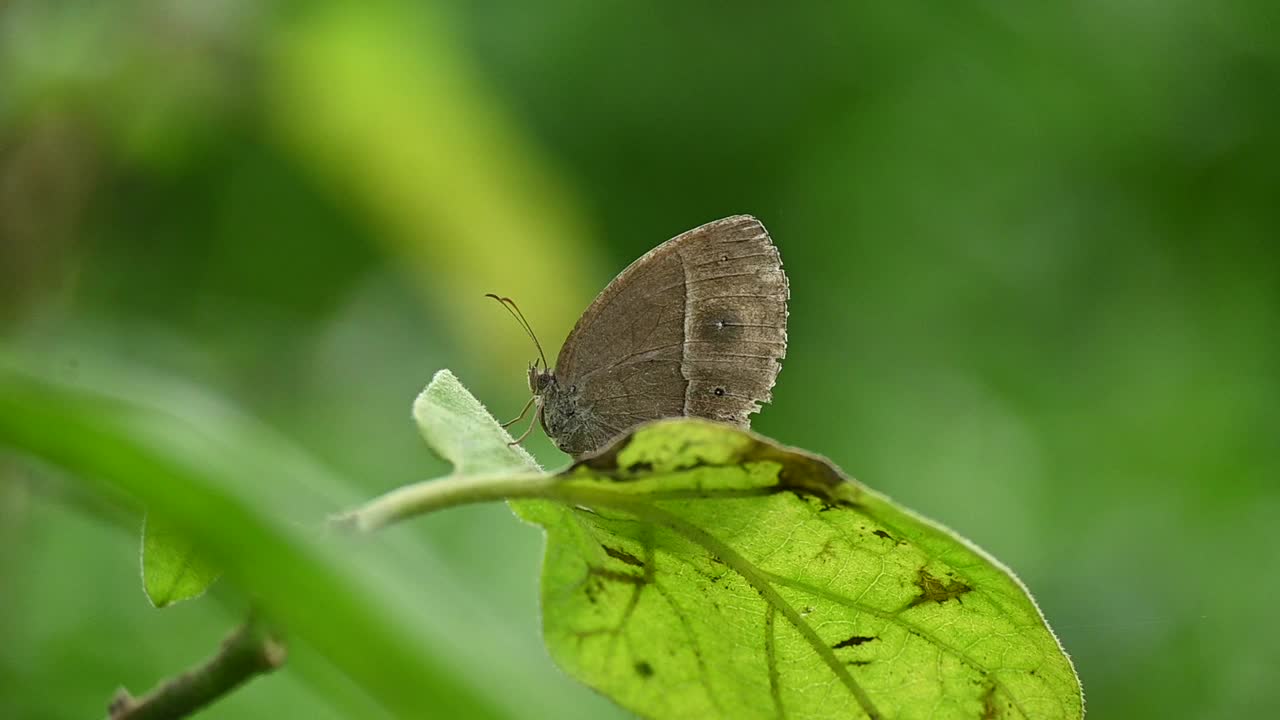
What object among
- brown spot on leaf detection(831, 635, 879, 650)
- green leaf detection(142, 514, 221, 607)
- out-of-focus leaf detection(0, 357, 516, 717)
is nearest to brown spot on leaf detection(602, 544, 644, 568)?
brown spot on leaf detection(831, 635, 879, 650)

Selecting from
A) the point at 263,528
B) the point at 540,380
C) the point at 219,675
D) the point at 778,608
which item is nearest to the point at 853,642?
the point at 778,608

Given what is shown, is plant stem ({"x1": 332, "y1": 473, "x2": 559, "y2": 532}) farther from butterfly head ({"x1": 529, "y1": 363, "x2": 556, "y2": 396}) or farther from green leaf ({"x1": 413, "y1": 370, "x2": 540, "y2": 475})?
butterfly head ({"x1": 529, "y1": 363, "x2": 556, "y2": 396})

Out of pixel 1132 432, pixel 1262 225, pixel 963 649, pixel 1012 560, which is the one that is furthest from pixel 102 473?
pixel 1262 225

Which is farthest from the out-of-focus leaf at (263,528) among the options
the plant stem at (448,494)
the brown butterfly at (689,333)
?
the brown butterfly at (689,333)

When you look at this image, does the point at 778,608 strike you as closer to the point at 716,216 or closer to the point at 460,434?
the point at 460,434

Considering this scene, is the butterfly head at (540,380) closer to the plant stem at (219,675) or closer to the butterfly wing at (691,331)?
the butterfly wing at (691,331)
